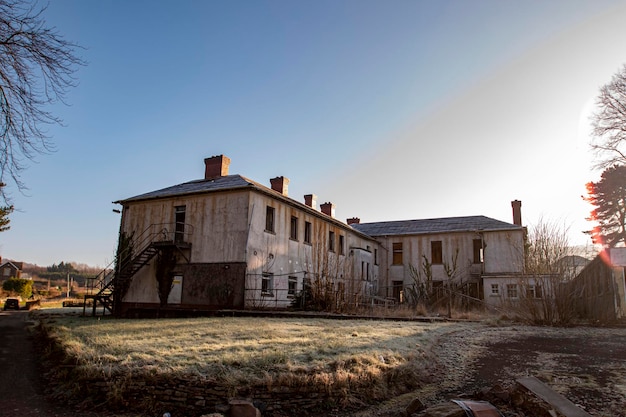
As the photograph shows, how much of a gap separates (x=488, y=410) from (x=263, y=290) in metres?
15.3

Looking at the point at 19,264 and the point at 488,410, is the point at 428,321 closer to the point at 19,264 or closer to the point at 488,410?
Answer: the point at 488,410

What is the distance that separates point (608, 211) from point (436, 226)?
14310mm

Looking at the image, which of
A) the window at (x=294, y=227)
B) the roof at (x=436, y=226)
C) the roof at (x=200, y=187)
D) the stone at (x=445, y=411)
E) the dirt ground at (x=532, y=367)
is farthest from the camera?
→ the roof at (x=436, y=226)

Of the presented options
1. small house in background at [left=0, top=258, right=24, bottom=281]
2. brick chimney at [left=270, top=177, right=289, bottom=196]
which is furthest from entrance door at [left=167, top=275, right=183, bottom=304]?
small house in background at [left=0, top=258, right=24, bottom=281]

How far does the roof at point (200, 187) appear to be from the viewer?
67.5 feet

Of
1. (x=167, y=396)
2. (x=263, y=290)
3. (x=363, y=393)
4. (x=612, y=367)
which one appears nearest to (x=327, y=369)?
(x=363, y=393)

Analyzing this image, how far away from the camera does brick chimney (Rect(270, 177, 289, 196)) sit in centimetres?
2517

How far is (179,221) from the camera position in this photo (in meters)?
22.1

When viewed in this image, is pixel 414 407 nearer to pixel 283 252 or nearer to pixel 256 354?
pixel 256 354

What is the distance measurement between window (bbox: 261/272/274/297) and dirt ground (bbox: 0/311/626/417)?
9.86 metres

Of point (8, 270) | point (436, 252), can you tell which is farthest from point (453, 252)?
point (8, 270)

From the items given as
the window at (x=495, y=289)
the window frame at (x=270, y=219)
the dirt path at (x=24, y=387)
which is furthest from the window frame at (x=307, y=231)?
the dirt path at (x=24, y=387)

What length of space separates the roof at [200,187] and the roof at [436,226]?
1618 cm

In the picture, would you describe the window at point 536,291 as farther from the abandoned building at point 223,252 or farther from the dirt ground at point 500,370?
the dirt ground at point 500,370
